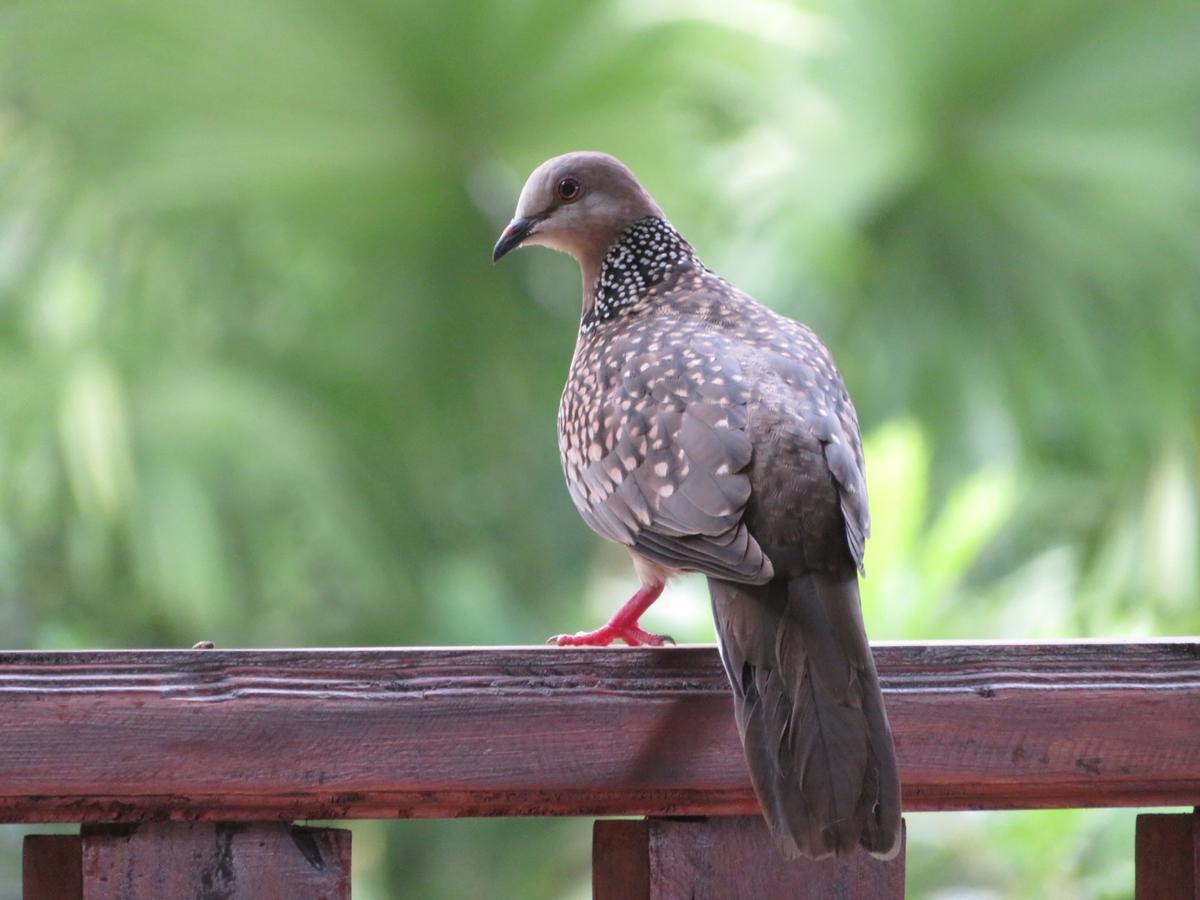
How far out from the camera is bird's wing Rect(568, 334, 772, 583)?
1.47m

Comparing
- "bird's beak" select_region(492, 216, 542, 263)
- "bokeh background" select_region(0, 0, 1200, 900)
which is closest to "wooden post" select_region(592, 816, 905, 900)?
"bird's beak" select_region(492, 216, 542, 263)

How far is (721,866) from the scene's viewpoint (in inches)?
51.5

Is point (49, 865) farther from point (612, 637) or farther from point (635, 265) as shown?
point (635, 265)

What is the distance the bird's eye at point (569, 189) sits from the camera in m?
2.34

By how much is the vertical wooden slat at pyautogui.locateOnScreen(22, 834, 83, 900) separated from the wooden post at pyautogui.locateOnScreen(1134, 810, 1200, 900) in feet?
3.09

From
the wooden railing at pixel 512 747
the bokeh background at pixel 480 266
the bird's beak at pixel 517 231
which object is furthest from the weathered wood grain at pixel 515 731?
the bokeh background at pixel 480 266

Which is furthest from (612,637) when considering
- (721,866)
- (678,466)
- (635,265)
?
(721,866)

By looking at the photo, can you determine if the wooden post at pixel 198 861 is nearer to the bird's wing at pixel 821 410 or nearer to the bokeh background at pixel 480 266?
the bird's wing at pixel 821 410

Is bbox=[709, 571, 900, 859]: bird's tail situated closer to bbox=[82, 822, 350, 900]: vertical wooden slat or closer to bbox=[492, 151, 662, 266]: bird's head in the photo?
bbox=[82, 822, 350, 900]: vertical wooden slat

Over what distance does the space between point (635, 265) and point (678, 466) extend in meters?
0.74

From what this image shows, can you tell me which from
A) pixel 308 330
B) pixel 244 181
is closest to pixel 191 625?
pixel 308 330

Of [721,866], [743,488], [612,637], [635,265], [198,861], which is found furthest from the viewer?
[635,265]

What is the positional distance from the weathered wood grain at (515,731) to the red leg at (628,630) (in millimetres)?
597

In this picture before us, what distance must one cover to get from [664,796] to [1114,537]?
A: 453cm
